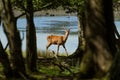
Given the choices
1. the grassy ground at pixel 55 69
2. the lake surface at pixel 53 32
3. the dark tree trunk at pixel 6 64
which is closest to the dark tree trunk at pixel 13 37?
the dark tree trunk at pixel 6 64

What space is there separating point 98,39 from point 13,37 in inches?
97.8

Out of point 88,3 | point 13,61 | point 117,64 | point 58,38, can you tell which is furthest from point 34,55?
point 58,38

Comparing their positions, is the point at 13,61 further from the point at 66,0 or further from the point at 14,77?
the point at 66,0

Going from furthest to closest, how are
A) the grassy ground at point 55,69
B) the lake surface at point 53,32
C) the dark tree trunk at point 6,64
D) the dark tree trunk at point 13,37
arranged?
the lake surface at point 53,32
the grassy ground at point 55,69
the dark tree trunk at point 13,37
the dark tree trunk at point 6,64

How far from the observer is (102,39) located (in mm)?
8773

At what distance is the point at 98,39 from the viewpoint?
8773mm

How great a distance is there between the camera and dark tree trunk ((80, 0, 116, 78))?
866cm

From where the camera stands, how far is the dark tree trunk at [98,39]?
866 cm

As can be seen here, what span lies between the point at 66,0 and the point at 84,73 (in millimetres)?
10474

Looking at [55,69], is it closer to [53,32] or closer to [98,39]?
[98,39]

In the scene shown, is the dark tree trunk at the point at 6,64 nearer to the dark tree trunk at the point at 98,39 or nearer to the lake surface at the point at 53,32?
the dark tree trunk at the point at 98,39

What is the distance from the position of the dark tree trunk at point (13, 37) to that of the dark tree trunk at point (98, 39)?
214cm

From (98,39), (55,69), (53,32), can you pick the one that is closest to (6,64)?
(98,39)

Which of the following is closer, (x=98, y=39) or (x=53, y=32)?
(x=98, y=39)
